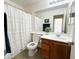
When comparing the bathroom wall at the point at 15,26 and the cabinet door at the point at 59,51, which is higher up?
the bathroom wall at the point at 15,26

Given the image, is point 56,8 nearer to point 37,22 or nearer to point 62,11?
point 62,11

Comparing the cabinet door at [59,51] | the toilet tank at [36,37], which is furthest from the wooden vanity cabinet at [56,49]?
the toilet tank at [36,37]

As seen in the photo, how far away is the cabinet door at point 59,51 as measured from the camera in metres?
1.87

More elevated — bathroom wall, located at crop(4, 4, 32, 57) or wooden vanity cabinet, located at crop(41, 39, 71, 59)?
bathroom wall, located at crop(4, 4, 32, 57)

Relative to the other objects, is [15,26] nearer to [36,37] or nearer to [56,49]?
[36,37]

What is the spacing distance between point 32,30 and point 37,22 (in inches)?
18.6

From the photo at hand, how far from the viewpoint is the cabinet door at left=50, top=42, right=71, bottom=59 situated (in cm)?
187

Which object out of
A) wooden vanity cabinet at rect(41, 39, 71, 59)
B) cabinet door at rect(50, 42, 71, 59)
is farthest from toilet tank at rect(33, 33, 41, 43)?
cabinet door at rect(50, 42, 71, 59)

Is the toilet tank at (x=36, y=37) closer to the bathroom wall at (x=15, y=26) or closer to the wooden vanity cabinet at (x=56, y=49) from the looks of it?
the bathroom wall at (x=15, y=26)

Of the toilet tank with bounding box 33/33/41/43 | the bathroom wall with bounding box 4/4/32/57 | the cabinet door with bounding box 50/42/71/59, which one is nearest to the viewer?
the cabinet door with bounding box 50/42/71/59

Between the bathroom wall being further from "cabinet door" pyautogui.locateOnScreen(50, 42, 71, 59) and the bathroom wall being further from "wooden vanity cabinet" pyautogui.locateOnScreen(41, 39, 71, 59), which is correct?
"cabinet door" pyautogui.locateOnScreen(50, 42, 71, 59)

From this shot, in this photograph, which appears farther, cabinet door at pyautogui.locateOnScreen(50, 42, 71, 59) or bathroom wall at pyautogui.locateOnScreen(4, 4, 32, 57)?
bathroom wall at pyautogui.locateOnScreen(4, 4, 32, 57)

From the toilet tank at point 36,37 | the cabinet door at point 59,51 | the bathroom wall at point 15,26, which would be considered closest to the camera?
the cabinet door at point 59,51
